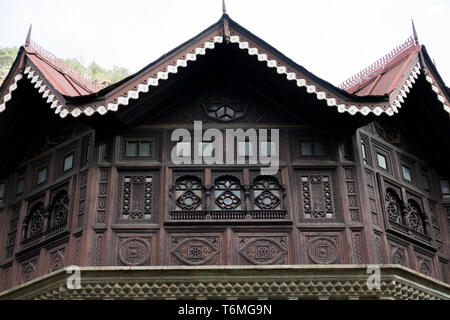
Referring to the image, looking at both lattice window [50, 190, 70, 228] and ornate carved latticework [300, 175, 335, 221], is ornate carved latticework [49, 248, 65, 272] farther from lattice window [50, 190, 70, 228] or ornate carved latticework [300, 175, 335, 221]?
ornate carved latticework [300, 175, 335, 221]

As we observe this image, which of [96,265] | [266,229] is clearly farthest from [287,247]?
[96,265]

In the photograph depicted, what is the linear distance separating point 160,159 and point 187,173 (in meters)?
0.61

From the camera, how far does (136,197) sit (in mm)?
13648

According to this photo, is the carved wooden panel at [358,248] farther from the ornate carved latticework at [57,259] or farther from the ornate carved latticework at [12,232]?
the ornate carved latticework at [12,232]

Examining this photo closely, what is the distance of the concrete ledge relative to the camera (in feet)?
40.3

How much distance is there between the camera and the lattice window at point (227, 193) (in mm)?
13570

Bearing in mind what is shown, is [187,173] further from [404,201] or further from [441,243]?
[441,243]

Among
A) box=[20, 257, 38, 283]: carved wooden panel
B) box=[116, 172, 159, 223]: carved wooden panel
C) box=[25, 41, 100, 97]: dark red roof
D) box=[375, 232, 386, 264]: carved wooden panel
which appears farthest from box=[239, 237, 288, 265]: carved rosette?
box=[25, 41, 100, 97]: dark red roof

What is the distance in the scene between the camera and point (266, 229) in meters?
13.3

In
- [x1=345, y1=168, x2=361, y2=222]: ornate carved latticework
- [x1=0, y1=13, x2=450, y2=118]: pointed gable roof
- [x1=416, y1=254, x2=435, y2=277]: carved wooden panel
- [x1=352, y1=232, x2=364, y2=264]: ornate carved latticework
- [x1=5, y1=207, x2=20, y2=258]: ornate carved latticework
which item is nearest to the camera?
[x1=352, y1=232, x2=364, y2=264]: ornate carved latticework

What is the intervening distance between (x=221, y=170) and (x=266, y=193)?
0.95 metres

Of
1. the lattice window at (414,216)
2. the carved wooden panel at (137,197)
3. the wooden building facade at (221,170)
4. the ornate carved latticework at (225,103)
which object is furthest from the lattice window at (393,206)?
the carved wooden panel at (137,197)

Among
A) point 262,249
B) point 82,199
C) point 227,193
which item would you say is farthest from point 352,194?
point 82,199

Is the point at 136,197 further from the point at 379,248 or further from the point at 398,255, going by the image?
the point at 398,255
